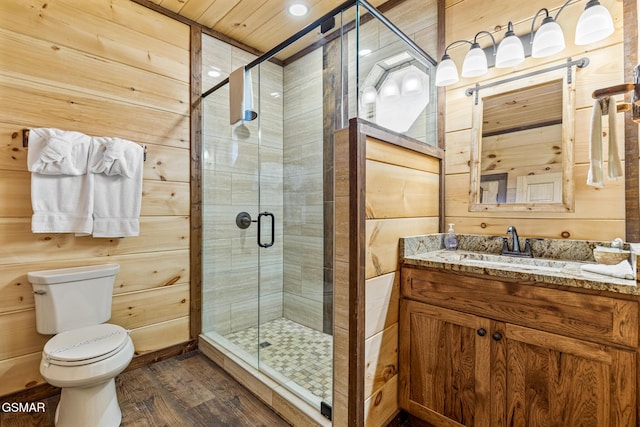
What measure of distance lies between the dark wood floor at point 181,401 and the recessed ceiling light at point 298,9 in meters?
2.75

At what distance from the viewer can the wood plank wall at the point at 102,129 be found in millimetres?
1790

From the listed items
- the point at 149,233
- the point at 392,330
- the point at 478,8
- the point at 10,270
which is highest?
the point at 478,8

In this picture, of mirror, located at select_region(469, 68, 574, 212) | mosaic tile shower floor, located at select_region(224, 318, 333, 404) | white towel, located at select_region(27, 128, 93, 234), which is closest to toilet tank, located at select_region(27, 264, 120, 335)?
white towel, located at select_region(27, 128, 93, 234)

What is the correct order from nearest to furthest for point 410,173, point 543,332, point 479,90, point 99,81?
point 543,332, point 410,173, point 479,90, point 99,81

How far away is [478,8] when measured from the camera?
189cm

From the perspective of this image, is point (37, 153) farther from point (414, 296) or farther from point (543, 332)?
point (543, 332)

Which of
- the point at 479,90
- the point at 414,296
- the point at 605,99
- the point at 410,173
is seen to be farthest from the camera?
the point at 479,90

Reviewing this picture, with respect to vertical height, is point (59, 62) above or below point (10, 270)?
above

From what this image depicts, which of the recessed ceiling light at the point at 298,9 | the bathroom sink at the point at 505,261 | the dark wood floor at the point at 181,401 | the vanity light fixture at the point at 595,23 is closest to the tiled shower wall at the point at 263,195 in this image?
the recessed ceiling light at the point at 298,9

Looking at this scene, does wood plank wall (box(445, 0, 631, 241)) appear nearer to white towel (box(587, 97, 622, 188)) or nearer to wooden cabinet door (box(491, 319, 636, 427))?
white towel (box(587, 97, 622, 188))

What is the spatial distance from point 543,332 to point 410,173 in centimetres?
93

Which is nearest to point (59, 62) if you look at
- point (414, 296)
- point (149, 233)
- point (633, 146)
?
point (149, 233)

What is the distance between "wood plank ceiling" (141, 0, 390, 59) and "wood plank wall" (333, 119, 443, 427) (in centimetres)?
108

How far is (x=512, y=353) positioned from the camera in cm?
129
